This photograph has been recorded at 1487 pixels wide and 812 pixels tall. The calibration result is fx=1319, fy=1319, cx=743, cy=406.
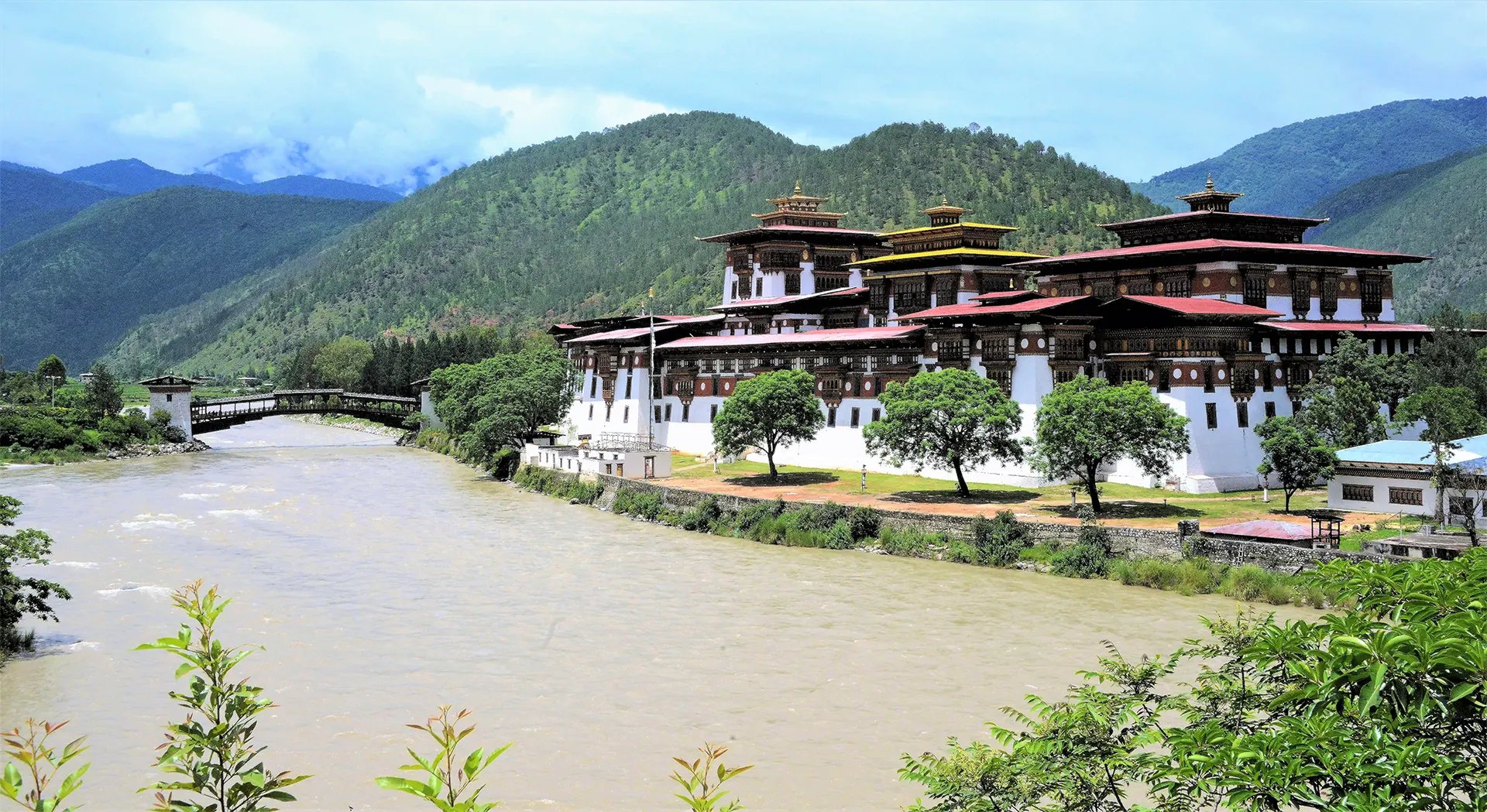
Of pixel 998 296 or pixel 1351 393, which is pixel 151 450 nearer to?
pixel 998 296

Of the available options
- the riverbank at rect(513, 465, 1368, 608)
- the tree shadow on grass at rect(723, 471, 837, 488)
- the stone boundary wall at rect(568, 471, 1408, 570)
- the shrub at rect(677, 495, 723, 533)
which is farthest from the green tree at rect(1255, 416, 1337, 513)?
the shrub at rect(677, 495, 723, 533)

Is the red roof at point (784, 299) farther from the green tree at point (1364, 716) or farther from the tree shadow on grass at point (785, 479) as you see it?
the green tree at point (1364, 716)

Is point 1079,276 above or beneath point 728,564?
above

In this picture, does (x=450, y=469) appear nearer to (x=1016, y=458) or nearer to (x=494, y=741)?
(x=1016, y=458)

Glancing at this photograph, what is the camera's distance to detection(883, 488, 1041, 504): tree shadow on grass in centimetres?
5478

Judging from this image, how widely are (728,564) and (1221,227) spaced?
3383 centimetres

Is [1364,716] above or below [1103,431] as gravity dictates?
below

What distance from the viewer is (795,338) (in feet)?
245

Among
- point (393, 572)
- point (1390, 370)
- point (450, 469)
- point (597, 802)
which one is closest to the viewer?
point (597, 802)

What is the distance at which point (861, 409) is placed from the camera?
69.6m

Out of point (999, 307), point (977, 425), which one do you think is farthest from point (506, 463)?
point (977, 425)

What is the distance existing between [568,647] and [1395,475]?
98.4 ft

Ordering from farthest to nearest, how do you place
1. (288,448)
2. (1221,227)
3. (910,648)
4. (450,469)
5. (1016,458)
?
(288,448)
(450,469)
(1221,227)
(1016,458)
(910,648)

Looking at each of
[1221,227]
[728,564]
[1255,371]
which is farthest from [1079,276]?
[728,564]
